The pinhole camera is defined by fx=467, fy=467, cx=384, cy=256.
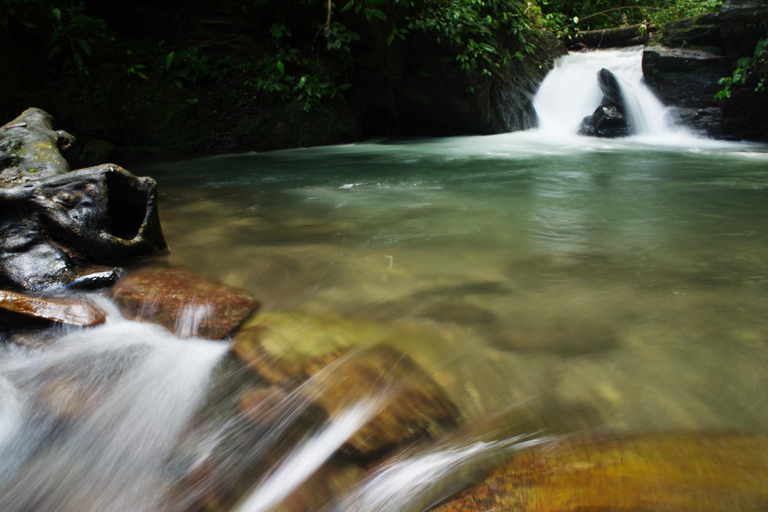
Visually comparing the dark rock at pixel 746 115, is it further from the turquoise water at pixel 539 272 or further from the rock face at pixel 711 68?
the turquoise water at pixel 539 272

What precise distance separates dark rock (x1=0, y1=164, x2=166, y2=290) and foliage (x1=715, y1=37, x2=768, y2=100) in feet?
32.8

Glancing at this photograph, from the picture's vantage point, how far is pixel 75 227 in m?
2.70

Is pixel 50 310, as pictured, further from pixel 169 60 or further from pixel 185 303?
pixel 169 60

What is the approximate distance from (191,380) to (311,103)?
26.6 feet

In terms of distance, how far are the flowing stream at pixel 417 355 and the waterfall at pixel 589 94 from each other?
6.78 metres

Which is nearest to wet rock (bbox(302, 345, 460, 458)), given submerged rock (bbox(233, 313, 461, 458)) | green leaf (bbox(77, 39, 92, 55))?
submerged rock (bbox(233, 313, 461, 458))

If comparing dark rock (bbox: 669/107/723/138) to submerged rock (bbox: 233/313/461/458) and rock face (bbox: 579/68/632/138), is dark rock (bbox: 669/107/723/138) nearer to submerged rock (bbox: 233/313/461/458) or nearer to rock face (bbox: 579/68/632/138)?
rock face (bbox: 579/68/632/138)

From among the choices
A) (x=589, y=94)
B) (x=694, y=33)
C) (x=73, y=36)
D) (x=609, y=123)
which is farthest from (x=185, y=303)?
(x=694, y=33)

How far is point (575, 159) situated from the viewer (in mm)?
6910

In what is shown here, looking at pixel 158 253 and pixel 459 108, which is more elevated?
pixel 459 108

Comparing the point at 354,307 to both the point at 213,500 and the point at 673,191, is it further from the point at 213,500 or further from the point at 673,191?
the point at 673,191

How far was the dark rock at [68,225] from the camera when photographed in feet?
8.34

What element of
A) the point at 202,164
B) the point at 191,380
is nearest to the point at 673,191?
the point at 191,380

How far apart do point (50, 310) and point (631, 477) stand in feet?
7.94
